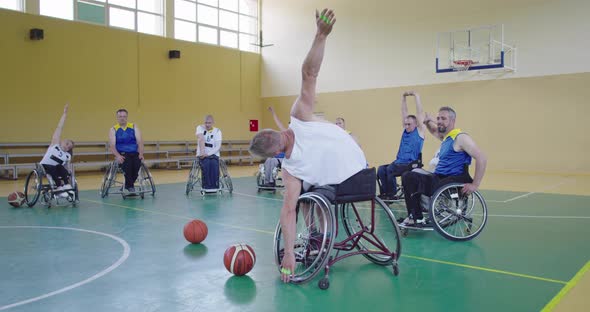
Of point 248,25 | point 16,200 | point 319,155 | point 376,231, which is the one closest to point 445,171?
point 376,231

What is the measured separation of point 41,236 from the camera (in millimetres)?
4133

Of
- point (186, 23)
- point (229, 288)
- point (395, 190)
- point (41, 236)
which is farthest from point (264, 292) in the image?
point (186, 23)

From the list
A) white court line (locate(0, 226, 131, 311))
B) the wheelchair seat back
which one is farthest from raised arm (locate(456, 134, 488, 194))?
white court line (locate(0, 226, 131, 311))

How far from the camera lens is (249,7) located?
1552cm

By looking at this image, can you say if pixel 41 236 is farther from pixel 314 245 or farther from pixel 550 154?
pixel 550 154

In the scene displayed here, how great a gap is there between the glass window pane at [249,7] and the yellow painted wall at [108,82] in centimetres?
139

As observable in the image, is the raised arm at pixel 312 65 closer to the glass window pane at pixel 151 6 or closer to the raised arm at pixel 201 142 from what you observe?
the raised arm at pixel 201 142

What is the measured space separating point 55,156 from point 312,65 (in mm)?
4247

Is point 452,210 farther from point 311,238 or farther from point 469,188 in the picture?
point 311,238

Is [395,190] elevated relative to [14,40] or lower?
lower

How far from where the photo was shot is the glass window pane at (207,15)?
14039 millimetres

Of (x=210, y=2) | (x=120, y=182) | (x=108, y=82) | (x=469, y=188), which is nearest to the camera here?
(x=469, y=188)

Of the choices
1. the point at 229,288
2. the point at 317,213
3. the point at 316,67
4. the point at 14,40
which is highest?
the point at 14,40

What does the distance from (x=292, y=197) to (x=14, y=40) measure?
10.2 m
